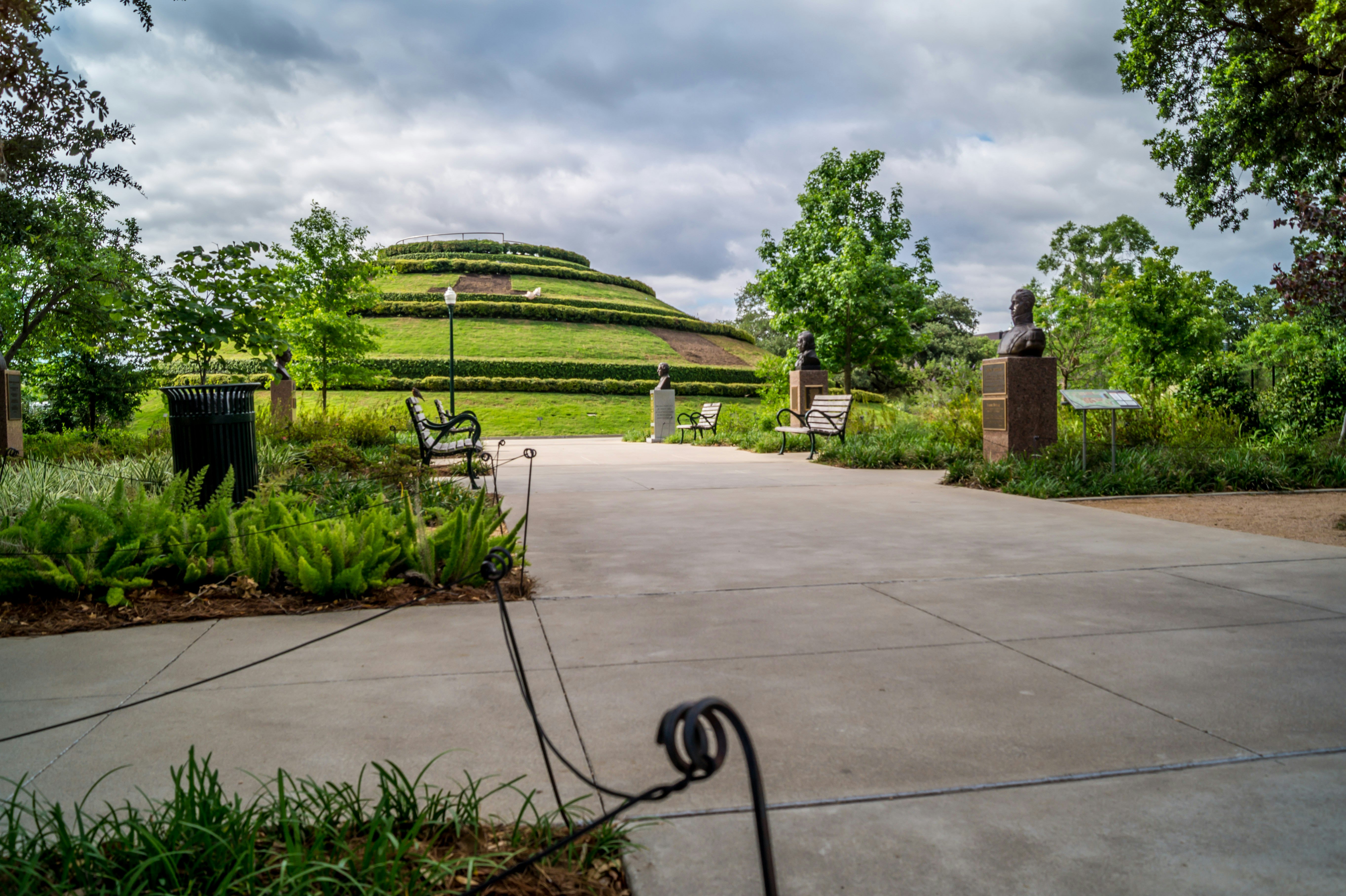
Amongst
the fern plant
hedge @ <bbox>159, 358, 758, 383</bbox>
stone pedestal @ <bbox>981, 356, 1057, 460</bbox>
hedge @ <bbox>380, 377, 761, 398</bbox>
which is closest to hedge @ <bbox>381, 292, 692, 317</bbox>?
hedge @ <bbox>159, 358, 758, 383</bbox>

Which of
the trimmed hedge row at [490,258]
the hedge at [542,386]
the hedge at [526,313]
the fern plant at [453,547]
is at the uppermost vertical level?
the trimmed hedge row at [490,258]

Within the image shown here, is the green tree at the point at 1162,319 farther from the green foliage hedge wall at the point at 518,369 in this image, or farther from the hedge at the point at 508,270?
the hedge at the point at 508,270

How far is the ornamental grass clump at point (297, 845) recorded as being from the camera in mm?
1784

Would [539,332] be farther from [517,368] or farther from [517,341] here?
[517,368]

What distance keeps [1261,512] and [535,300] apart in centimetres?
5272

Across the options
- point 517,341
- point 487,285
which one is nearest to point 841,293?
point 517,341

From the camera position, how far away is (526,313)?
182ft

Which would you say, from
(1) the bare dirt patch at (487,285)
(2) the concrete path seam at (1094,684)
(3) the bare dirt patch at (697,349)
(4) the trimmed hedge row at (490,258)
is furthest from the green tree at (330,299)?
(4) the trimmed hedge row at (490,258)

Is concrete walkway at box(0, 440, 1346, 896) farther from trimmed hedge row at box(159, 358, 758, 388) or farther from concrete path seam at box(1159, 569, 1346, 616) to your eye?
trimmed hedge row at box(159, 358, 758, 388)

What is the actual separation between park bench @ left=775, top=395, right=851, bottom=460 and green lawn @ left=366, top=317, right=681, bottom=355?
2915cm

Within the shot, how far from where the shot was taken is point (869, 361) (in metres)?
29.5

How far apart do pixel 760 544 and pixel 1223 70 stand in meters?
14.1

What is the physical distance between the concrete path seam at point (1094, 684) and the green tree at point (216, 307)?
6269mm

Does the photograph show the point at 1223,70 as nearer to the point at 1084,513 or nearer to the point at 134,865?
the point at 1084,513
